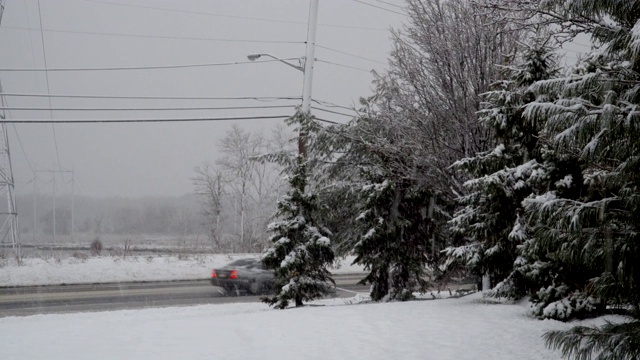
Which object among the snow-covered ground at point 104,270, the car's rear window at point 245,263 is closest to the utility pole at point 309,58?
the car's rear window at point 245,263

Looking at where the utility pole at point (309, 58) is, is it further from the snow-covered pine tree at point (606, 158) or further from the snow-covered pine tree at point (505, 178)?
the snow-covered pine tree at point (606, 158)

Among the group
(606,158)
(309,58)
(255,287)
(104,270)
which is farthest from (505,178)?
(104,270)

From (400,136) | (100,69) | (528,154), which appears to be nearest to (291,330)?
(528,154)

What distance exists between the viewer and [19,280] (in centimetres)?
1906

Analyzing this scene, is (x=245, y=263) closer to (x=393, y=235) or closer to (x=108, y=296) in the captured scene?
(x=108, y=296)

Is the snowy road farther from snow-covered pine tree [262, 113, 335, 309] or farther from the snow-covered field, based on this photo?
the snow-covered field

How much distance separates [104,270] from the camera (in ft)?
69.8

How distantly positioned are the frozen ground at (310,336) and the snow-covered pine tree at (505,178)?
919mm

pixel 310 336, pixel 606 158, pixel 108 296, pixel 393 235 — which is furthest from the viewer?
pixel 108 296

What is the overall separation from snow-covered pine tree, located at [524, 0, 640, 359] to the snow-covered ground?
16.9 m

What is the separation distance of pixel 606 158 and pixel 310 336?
4.57 meters

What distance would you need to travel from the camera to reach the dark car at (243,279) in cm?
1834

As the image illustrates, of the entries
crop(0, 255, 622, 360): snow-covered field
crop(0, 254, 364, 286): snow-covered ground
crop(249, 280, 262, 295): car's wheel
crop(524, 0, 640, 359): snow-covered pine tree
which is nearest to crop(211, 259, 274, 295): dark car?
crop(249, 280, 262, 295): car's wheel

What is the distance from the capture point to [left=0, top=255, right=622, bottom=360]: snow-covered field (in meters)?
6.50
